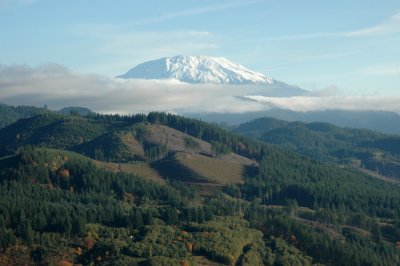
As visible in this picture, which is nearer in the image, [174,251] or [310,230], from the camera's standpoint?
[174,251]

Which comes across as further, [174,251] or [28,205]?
[28,205]

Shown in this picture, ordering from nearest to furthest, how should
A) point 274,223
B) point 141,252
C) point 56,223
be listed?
point 141,252, point 56,223, point 274,223

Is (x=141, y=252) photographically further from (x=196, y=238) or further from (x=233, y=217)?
(x=233, y=217)

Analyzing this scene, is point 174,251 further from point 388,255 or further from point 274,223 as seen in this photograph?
point 388,255

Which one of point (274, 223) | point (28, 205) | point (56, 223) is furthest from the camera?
point (274, 223)

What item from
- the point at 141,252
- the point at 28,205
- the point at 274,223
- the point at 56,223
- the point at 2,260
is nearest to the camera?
the point at 2,260

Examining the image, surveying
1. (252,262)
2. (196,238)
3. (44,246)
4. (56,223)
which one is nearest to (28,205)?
(56,223)

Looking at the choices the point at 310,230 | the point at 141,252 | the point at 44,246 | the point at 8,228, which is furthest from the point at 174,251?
the point at 310,230

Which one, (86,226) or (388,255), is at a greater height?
(86,226)

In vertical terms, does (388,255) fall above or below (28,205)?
below
